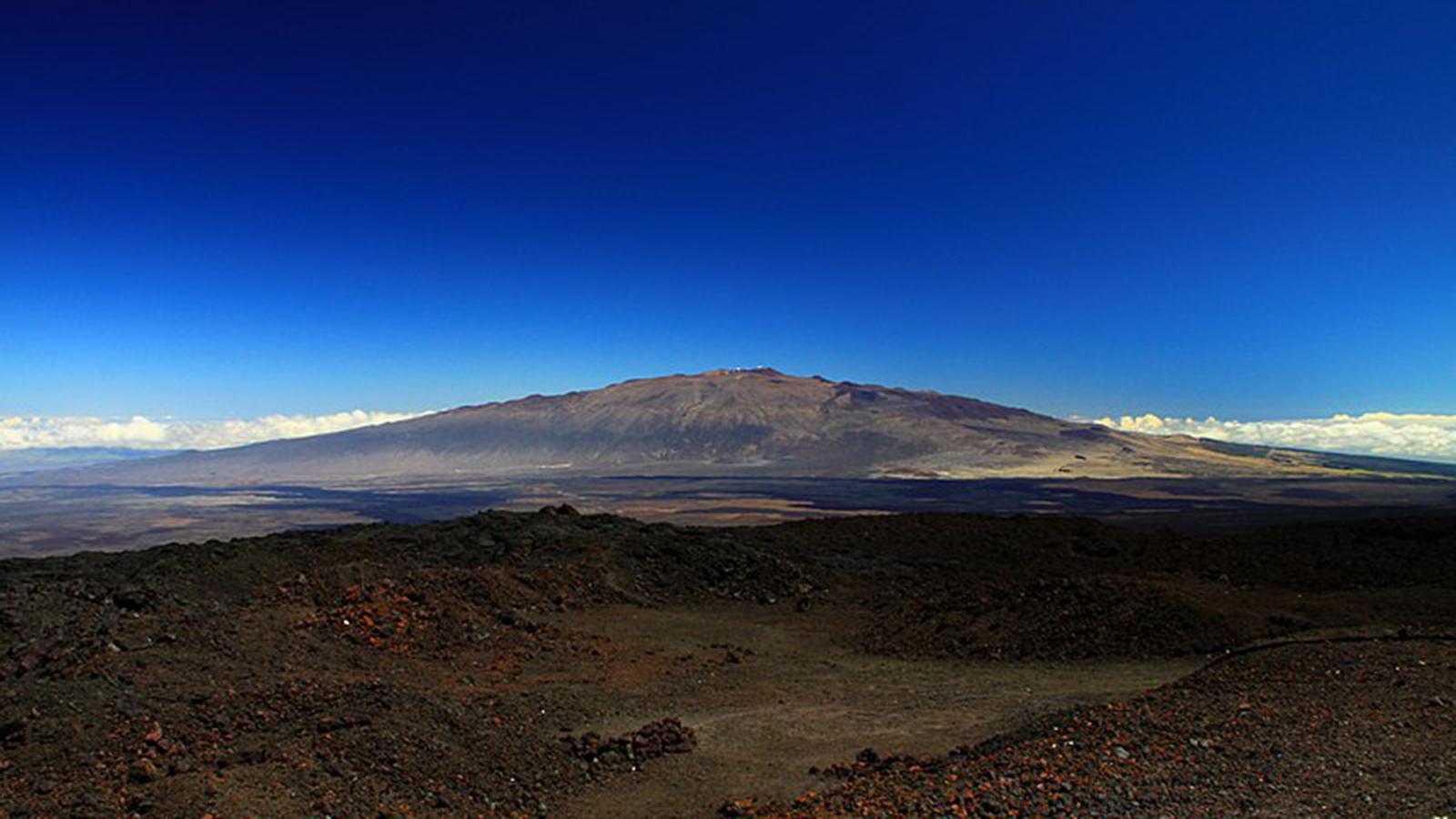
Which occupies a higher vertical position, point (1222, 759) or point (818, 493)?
point (1222, 759)

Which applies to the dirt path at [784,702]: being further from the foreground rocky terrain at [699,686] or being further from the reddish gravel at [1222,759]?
the reddish gravel at [1222,759]

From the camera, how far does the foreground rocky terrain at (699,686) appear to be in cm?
753

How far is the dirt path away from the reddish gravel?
3.49ft

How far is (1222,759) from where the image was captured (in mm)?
7414

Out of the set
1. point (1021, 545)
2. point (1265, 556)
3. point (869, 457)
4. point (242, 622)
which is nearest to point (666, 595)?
point (242, 622)

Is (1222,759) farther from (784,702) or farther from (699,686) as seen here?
(699,686)

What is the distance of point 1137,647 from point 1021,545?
1688 centimetres

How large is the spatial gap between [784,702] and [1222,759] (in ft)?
23.1

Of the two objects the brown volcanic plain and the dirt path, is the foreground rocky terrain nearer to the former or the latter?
the dirt path

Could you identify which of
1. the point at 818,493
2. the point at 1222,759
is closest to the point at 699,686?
the point at 1222,759

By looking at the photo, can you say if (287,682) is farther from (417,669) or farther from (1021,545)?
(1021,545)

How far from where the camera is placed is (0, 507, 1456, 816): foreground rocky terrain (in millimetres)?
7531

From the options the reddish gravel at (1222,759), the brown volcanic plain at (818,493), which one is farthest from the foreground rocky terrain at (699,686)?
the brown volcanic plain at (818,493)

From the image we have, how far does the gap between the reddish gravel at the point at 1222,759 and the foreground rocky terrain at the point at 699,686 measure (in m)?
0.04
